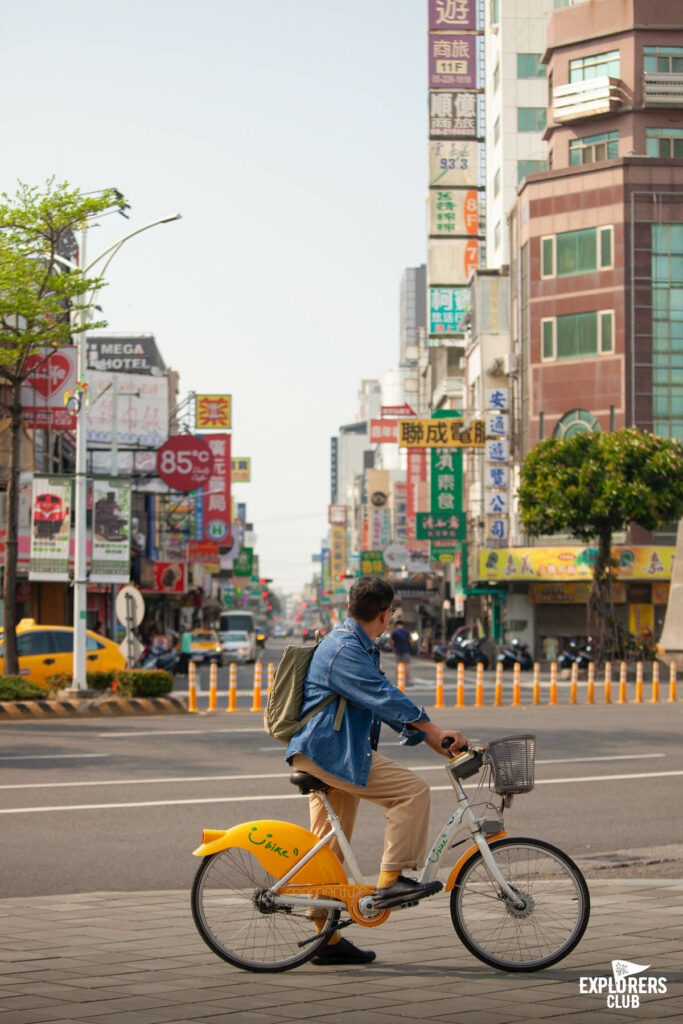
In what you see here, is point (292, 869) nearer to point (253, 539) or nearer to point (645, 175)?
point (645, 175)

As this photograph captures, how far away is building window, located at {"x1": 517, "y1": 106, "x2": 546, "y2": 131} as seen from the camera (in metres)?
69.4

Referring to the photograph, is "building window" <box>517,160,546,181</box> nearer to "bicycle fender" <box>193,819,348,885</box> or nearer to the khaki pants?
the khaki pants

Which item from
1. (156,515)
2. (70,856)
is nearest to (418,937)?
(70,856)

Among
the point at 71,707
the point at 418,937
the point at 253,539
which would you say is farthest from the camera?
the point at 253,539

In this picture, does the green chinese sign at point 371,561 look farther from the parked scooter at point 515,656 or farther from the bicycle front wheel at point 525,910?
the bicycle front wheel at point 525,910

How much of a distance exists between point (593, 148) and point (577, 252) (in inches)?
195

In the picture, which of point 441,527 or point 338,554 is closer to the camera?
point 441,527

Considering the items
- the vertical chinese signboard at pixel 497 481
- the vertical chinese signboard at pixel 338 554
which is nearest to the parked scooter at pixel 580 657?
the vertical chinese signboard at pixel 497 481

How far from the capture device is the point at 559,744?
58.7ft

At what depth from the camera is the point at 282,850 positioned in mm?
5895

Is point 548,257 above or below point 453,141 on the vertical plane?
below

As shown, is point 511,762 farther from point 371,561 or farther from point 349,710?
point 371,561

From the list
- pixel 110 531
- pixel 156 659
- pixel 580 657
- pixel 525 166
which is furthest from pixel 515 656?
pixel 525 166

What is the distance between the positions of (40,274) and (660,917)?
2141cm
